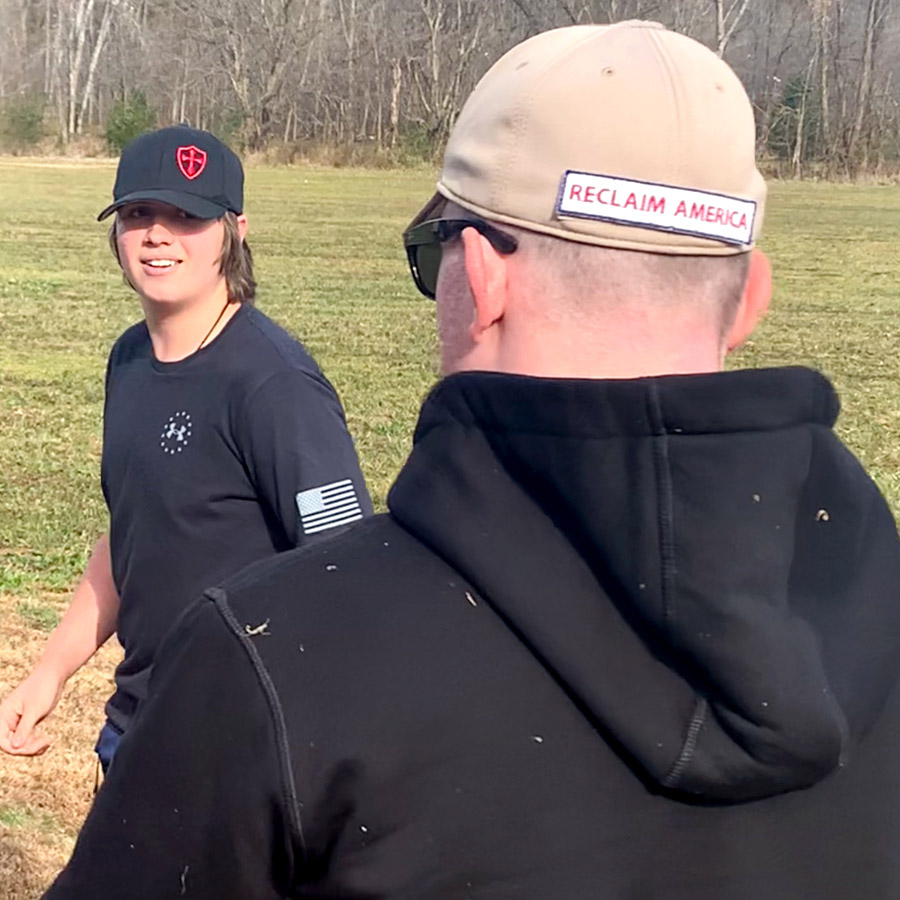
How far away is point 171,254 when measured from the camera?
3.09 metres

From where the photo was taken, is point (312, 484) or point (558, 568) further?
point (312, 484)

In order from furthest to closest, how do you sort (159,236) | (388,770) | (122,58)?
(122,58), (159,236), (388,770)

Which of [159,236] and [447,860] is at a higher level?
[159,236]

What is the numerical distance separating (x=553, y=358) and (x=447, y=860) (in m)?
0.42

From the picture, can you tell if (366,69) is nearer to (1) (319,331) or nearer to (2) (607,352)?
(1) (319,331)

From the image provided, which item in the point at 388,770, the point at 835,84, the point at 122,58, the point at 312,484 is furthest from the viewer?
the point at 122,58

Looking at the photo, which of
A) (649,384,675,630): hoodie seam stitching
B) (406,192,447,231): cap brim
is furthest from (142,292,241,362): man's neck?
(649,384,675,630): hoodie seam stitching

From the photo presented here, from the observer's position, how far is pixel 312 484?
2.73 m

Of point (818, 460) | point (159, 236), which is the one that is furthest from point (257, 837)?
point (159, 236)

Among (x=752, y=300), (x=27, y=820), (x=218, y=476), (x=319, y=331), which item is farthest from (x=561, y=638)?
(x=319, y=331)

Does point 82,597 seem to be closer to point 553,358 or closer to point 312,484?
point 312,484

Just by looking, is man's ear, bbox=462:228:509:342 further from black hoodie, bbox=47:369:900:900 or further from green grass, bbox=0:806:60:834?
green grass, bbox=0:806:60:834

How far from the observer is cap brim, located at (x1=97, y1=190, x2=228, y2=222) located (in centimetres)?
310

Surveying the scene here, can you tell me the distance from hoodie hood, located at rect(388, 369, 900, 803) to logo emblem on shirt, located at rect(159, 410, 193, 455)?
1707 mm
